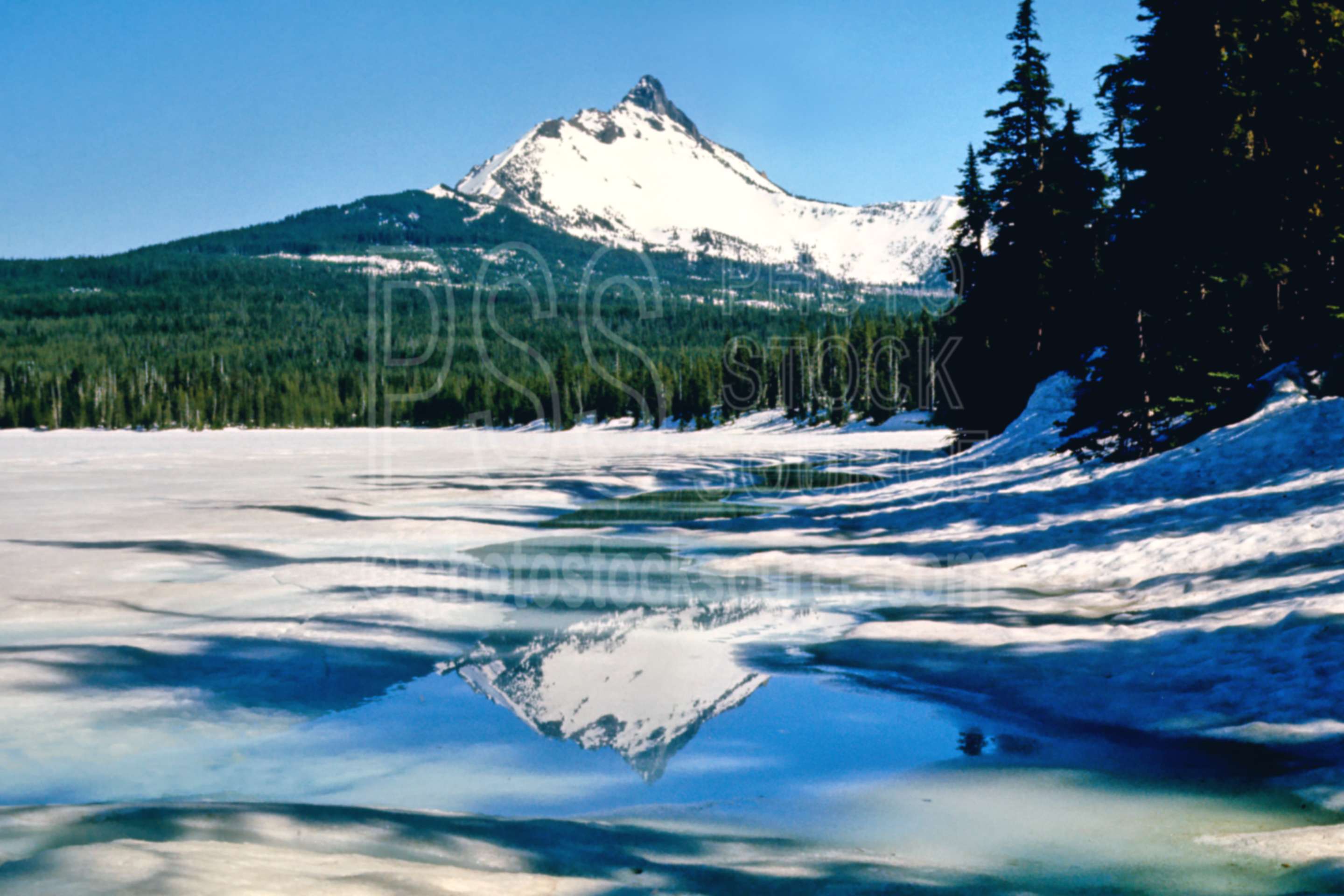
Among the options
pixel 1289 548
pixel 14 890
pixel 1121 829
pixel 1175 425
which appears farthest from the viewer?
pixel 1175 425

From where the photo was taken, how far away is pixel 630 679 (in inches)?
373

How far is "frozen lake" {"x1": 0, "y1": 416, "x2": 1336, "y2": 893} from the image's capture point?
18.8 feet

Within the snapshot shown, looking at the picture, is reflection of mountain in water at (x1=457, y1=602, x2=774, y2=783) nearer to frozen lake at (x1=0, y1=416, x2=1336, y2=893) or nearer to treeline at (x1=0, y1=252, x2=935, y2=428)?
frozen lake at (x1=0, y1=416, x2=1336, y2=893)

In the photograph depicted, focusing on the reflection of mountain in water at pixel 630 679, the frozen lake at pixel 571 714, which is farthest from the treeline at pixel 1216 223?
the reflection of mountain in water at pixel 630 679

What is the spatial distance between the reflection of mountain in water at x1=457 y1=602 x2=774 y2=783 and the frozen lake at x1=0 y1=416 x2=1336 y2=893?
0.04 m

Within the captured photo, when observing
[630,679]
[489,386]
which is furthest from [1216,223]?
[489,386]

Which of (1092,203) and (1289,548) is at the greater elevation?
(1092,203)

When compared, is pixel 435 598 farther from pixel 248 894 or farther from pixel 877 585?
pixel 248 894

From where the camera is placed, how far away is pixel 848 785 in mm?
6617

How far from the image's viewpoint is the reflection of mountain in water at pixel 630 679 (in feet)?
26.0

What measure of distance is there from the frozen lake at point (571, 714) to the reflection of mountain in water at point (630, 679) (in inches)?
1.7

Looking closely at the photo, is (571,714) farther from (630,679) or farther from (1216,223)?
(1216,223)

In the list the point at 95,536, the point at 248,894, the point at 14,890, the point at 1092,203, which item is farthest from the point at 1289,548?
the point at 1092,203

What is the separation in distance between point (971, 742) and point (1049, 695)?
4.84 feet
